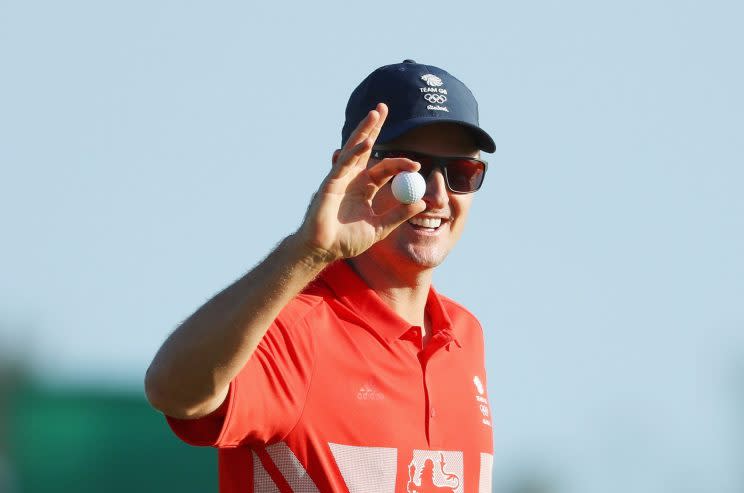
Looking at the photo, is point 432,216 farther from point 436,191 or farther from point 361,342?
point 361,342

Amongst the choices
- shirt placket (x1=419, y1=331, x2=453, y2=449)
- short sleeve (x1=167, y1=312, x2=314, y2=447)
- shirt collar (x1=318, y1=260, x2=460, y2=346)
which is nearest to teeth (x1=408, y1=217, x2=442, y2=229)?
shirt collar (x1=318, y1=260, x2=460, y2=346)

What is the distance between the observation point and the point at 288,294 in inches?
159

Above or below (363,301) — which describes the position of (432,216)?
above

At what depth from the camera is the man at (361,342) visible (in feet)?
13.3

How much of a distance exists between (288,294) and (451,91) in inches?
61.0

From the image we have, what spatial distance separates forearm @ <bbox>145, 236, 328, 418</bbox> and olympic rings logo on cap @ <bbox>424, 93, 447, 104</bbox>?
1.30 m

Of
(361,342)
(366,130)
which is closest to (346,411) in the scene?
(361,342)

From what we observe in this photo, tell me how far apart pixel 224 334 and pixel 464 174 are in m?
1.43

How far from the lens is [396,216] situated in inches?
169

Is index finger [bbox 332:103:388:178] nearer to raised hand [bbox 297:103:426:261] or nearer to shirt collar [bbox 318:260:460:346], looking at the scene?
raised hand [bbox 297:103:426:261]

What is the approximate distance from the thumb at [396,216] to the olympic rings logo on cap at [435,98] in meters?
0.97

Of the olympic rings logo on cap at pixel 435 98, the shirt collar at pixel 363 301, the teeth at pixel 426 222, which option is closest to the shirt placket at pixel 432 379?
the shirt collar at pixel 363 301

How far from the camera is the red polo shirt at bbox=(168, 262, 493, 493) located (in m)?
4.34

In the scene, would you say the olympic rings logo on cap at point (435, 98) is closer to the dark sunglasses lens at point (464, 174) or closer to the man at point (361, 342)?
the man at point (361, 342)
